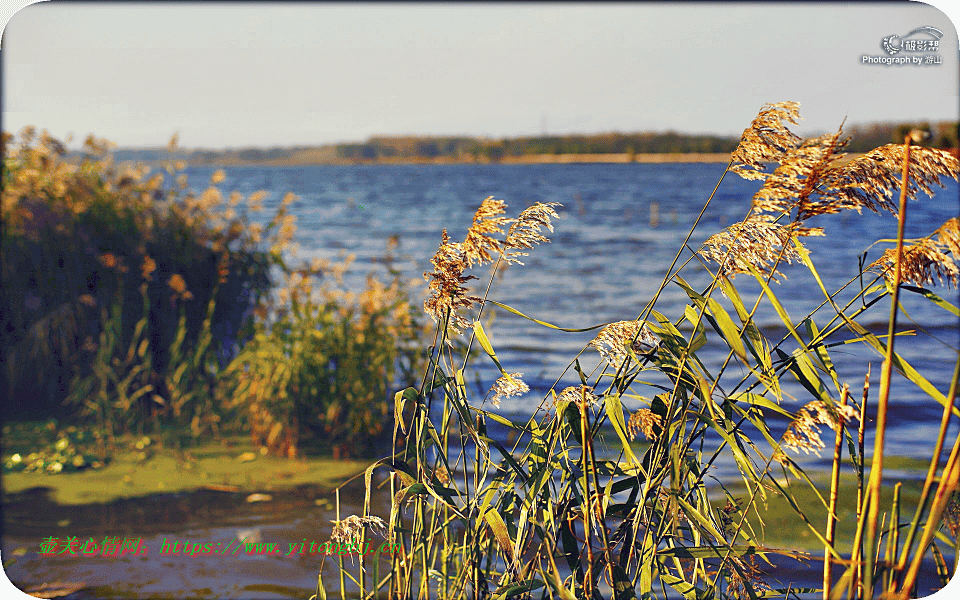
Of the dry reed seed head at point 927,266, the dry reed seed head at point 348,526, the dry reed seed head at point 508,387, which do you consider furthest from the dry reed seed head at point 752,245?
the dry reed seed head at point 348,526

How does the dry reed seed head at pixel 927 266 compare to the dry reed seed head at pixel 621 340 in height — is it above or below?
above

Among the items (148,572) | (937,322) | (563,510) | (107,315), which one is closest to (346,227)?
(937,322)

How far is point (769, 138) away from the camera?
5.59ft

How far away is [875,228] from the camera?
93.4 feet

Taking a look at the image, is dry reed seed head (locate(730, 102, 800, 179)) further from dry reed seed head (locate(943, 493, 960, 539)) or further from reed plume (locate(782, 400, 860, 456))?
dry reed seed head (locate(943, 493, 960, 539))

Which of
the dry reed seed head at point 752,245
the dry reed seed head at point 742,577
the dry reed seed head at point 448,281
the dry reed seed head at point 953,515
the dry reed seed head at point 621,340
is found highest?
the dry reed seed head at point 752,245

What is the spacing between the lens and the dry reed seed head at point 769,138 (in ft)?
5.54

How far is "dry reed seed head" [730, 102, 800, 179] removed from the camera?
1.69 metres

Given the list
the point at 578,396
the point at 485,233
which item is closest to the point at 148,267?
the point at 485,233

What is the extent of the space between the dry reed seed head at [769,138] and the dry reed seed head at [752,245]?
0.40ft

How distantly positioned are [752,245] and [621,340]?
15.3 inches

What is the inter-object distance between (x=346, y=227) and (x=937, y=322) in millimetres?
23784

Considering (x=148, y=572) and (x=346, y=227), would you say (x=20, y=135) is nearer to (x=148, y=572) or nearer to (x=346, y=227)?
(x=148, y=572)

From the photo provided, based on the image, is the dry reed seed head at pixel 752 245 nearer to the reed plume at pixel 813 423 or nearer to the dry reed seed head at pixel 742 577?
the reed plume at pixel 813 423
